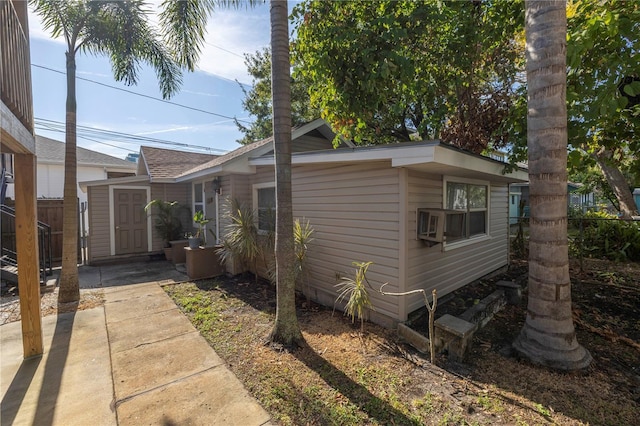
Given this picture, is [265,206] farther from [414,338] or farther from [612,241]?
[612,241]

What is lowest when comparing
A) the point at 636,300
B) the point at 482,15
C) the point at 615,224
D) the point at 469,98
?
the point at 636,300

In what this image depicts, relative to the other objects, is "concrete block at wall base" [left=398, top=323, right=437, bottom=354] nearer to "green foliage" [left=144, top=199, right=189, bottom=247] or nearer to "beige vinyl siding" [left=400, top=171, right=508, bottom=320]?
"beige vinyl siding" [left=400, top=171, right=508, bottom=320]

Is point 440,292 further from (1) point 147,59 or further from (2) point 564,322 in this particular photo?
(1) point 147,59

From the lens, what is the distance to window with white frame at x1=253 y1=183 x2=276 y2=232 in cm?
618

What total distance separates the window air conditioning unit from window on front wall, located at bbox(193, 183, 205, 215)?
6914 mm

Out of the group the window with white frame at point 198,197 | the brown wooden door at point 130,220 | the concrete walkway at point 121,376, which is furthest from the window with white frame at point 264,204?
the brown wooden door at point 130,220

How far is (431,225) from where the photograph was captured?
14.6ft

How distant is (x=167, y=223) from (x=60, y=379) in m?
6.69

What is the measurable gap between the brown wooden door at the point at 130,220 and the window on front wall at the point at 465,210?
934cm

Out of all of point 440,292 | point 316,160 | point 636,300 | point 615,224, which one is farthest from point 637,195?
point 316,160

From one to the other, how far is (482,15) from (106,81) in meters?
14.9

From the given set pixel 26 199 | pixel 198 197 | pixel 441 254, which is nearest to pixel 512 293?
pixel 441 254

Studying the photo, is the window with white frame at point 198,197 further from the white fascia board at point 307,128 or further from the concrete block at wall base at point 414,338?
the concrete block at wall base at point 414,338

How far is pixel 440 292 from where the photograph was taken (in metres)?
5.21
